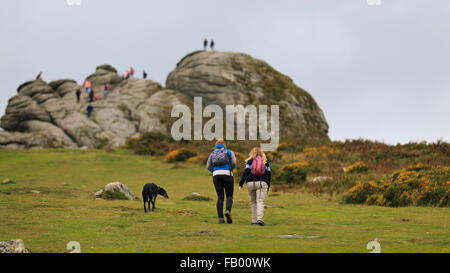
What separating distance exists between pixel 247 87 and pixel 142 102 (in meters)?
15.0

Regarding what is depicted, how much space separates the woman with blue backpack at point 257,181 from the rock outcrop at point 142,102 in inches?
1742

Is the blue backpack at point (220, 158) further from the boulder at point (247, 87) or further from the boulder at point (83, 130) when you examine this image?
the boulder at point (247, 87)

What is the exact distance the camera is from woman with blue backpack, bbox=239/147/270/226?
555 inches

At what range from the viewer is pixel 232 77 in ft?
224

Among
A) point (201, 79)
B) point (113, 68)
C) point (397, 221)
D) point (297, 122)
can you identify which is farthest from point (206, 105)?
point (397, 221)

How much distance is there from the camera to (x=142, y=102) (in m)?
65.6

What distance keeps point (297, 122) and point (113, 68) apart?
118 ft

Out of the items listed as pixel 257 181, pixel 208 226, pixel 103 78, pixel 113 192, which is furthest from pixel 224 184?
pixel 103 78

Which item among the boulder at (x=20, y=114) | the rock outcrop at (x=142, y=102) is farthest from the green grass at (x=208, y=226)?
the boulder at (x=20, y=114)

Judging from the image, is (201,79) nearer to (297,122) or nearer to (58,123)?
(297,122)

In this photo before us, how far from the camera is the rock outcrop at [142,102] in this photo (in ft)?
193

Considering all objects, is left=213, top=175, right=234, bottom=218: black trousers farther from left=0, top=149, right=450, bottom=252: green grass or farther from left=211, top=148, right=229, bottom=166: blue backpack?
left=0, top=149, right=450, bottom=252: green grass

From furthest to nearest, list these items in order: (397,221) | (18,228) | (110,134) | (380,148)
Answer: (110,134) < (380,148) < (397,221) < (18,228)

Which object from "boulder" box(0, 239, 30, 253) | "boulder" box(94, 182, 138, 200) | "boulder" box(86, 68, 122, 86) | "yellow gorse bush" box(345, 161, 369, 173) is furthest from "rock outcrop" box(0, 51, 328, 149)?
"boulder" box(0, 239, 30, 253)
